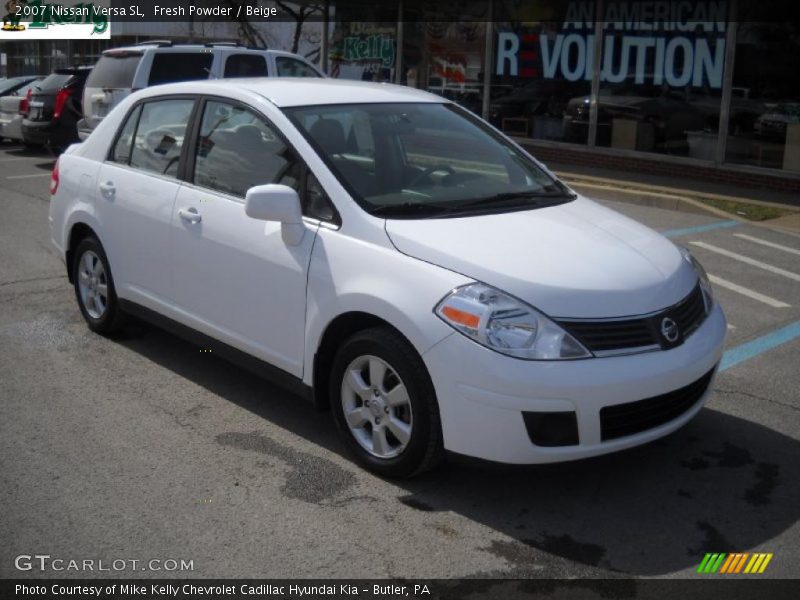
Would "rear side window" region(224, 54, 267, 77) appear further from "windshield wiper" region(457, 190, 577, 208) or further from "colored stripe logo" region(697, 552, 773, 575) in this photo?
"colored stripe logo" region(697, 552, 773, 575)

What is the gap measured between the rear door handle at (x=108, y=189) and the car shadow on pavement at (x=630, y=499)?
6.06 feet

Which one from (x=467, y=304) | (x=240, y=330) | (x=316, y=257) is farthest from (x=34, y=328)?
(x=467, y=304)

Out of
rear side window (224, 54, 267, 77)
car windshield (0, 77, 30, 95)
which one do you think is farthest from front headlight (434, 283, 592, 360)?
car windshield (0, 77, 30, 95)

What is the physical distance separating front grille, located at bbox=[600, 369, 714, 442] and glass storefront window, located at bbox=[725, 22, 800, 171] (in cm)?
1001

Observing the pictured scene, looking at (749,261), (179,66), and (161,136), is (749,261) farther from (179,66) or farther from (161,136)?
(179,66)

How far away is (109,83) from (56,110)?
3403 mm

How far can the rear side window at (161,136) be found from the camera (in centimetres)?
547

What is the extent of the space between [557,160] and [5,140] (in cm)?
1278

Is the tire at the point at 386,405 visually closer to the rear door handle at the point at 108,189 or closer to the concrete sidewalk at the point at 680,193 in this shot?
the rear door handle at the point at 108,189

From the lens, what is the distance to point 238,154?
505cm

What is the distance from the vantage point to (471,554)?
364 centimetres

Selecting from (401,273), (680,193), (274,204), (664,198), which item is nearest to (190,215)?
(274,204)

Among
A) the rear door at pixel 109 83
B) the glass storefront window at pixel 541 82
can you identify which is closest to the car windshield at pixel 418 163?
the rear door at pixel 109 83

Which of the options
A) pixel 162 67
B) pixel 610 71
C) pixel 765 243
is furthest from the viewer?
pixel 610 71
